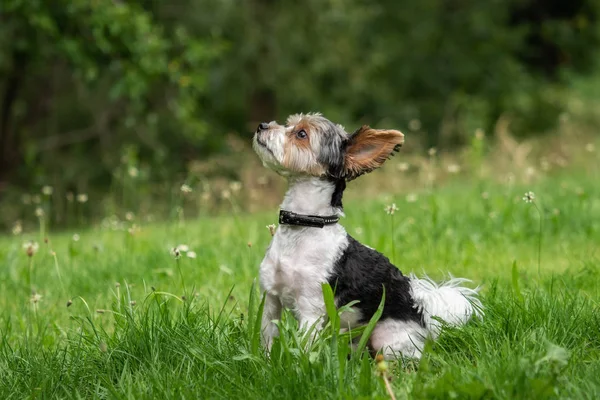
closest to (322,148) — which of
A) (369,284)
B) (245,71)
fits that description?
(369,284)

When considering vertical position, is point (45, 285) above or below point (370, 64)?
below

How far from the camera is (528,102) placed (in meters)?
22.5

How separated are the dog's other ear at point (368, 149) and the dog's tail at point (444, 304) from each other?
81cm

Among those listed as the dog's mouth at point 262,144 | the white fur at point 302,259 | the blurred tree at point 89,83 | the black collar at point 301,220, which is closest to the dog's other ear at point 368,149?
the white fur at point 302,259

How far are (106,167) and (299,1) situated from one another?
247 inches

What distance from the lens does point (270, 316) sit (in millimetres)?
4156

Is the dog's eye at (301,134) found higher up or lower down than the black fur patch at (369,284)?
higher up

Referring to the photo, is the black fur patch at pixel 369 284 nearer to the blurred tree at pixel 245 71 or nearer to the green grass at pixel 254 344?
the green grass at pixel 254 344

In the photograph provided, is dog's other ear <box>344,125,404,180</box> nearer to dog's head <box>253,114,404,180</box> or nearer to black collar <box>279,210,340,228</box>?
dog's head <box>253,114,404,180</box>

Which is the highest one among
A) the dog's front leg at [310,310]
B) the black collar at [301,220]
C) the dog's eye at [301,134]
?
the dog's eye at [301,134]

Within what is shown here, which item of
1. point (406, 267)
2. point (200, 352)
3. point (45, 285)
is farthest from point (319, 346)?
point (45, 285)

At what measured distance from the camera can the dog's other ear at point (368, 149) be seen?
13.2ft

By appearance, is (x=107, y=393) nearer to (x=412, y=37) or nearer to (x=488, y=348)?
(x=488, y=348)

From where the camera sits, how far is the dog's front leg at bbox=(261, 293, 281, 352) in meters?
4.07
